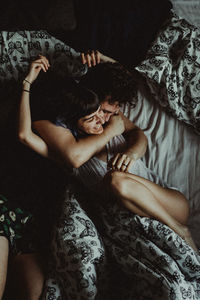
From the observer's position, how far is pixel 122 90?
4.70 feet

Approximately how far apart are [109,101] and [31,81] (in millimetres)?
380

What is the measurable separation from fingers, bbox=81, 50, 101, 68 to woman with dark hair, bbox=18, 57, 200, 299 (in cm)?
18

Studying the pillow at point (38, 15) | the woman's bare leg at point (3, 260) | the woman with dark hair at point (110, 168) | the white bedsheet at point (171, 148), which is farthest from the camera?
the pillow at point (38, 15)

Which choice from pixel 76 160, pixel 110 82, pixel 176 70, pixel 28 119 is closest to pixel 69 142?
pixel 76 160

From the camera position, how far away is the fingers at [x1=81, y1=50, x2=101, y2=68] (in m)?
1.49

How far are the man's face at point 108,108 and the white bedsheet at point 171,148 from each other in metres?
0.20

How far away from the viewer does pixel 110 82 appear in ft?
4.60

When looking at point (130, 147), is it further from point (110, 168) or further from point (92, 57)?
point (92, 57)

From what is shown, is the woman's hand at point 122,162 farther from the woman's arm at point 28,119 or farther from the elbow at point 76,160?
the woman's arm at point 28,119

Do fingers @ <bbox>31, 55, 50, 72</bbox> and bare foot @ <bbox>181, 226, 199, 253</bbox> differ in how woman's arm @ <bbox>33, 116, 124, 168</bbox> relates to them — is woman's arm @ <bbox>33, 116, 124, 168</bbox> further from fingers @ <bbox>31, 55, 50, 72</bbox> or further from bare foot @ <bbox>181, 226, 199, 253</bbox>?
bare foot @ <bbox>181, 226, 199, 253</bbox>

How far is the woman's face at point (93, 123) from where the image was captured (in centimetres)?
133

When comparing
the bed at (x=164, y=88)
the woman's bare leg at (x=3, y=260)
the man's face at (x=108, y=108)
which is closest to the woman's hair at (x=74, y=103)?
the man's face at (x=108, y=108)

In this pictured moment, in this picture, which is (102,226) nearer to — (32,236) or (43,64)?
(32,236)

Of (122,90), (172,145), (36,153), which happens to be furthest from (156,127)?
(36,153)
